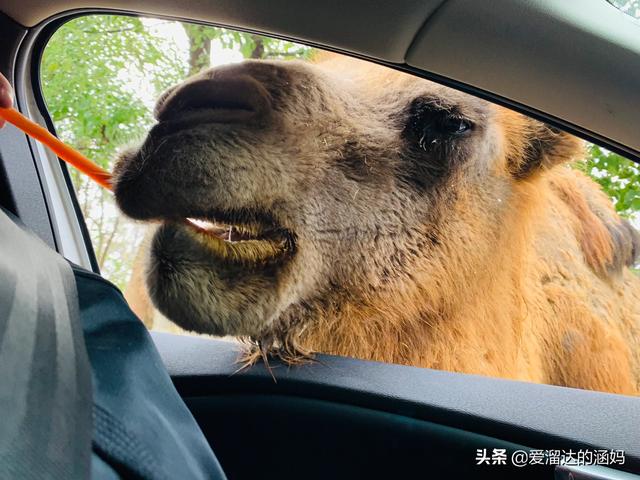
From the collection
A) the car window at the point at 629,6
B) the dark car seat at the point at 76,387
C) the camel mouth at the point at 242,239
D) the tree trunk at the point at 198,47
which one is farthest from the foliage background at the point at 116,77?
the dark car seat at the point at 76,387

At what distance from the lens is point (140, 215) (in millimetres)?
1345

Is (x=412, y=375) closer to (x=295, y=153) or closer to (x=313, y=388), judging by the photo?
(x=313, y=388)

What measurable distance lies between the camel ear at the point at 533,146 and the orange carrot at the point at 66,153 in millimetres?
924

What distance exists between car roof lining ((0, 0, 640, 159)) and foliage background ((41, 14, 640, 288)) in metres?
0.26

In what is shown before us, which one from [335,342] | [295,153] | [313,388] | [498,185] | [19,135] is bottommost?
[313,388]

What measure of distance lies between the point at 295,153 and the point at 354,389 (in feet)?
1.80

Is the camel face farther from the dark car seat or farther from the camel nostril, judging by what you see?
the dark car seat

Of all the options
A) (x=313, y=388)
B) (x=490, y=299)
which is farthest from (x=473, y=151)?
(x=313, y=388)

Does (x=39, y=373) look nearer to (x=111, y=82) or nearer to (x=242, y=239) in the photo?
(x=242, y=239)

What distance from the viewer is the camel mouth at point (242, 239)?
4.39ft

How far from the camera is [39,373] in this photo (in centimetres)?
63

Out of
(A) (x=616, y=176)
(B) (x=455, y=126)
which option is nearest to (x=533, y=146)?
(B) (x=455, y=126)

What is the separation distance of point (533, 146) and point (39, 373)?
1.28 meters

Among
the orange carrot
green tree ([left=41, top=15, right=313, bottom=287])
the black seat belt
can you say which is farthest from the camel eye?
→ the black seat belt
